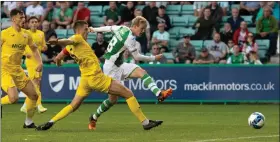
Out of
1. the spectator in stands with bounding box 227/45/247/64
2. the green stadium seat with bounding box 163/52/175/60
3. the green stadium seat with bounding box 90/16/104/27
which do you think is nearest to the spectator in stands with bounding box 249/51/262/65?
the spectator in stands with bounding box 227/45/247/64

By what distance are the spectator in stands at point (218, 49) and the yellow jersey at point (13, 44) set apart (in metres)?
10.4

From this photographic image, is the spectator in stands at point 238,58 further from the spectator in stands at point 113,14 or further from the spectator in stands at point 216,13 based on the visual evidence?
the spectator in stands at point 113,14

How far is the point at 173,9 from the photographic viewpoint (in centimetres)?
2758

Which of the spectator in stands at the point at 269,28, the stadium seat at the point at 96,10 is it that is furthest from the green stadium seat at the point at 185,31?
the stadium seat at the point at 96,10

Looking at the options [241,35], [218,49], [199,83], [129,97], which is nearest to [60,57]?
[129,97]

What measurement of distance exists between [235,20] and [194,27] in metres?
1.37

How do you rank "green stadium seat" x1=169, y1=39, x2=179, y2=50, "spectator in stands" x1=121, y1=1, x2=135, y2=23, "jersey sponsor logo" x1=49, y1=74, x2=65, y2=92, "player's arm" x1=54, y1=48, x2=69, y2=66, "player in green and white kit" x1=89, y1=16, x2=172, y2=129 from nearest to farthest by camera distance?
"player's arm" x1=54, y1=48, x2=69, y2=66
"player in green and white kit" x1=89, y1=16, x2=172, y2=129
"jersey sponsor logo" x1=49, y1=74, x2=65, y2=92
"spectator in stands" x1=121, y1=1, x2=135, y2=23
"green stadium seat" x1=169, y1=39, x2=179, y2=50

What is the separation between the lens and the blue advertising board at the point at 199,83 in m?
24.0

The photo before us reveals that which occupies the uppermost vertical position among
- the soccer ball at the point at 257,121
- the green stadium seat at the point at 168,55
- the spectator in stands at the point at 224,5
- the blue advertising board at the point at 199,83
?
the spectator in stands at the point at 224,5

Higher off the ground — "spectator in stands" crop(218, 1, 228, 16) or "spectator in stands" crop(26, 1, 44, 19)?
"spectator in stands" crop(218, 1, 228, 16)

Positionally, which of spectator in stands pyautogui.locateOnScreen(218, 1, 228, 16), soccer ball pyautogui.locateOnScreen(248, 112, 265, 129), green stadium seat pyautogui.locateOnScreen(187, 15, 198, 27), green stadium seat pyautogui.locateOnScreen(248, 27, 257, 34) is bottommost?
green stadium seat pyautogui.locateOnScreen(248, 27, 257, 34)

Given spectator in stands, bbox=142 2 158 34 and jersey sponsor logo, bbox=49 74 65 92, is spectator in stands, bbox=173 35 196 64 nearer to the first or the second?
spectator in stands, bbox=142 2 158 34

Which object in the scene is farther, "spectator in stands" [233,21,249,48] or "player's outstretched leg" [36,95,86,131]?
"spectator in stands" [233,21,249,48]

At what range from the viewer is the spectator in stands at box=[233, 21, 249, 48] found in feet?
83.0
